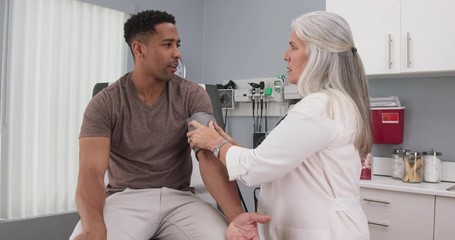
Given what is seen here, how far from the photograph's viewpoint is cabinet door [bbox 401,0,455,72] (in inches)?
79.4

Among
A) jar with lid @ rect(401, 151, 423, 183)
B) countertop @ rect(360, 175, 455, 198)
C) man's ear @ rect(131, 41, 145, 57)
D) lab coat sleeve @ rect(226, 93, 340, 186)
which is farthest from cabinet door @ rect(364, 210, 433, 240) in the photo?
man's ear @ rect(131, 41, 145, 57)

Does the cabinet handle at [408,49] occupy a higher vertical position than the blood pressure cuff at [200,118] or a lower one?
higher

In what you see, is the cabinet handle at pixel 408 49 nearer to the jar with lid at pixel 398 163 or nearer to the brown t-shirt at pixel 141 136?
the jar with lid at pixel 398 163

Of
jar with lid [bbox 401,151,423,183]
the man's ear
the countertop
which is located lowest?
the countertop

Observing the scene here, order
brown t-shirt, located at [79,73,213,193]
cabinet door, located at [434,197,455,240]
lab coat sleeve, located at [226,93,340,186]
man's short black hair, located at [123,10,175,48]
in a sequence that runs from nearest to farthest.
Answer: lab coat sleeve, located at [226,93,340,186], brown t-shirt, located at [79,73,213,193], man's short black hair, located at [123,10,175,48], cabinet door, located at [434,197,455,240]

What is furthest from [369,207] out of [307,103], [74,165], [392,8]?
[74,165]

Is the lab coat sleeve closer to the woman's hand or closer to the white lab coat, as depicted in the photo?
the white lab coat

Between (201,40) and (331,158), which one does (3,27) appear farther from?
(331,158)

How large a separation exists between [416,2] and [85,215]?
6.35 feet

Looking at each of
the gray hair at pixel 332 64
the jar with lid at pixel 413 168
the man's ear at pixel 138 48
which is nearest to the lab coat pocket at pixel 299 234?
the gray hair at pixel 332 64

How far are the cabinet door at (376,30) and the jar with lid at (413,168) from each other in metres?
0.50

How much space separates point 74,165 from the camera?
2.67 meters

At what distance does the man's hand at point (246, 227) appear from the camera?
1.24 meters

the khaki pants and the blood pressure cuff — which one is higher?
the blood pressure cuff
